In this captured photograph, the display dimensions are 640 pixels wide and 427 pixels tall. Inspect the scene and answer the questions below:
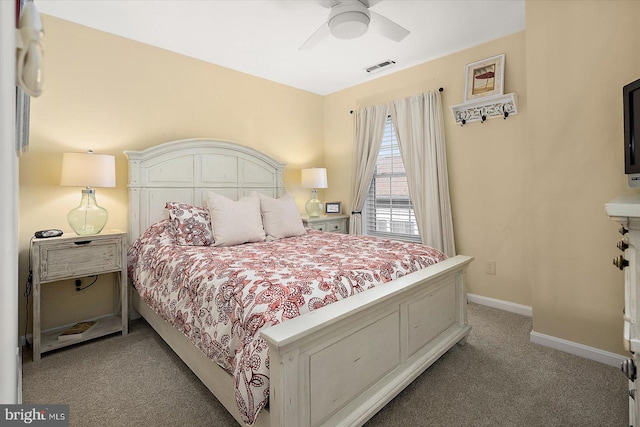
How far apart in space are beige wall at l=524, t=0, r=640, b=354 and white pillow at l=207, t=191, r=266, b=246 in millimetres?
2244

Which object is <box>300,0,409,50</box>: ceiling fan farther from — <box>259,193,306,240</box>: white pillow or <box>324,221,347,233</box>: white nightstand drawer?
<box>324,221,347,233</box>: white nightstand drawer

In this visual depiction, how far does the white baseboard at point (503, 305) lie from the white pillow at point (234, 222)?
7.41ft

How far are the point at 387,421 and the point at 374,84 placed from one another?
3666 mm

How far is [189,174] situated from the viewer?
3.26 meters

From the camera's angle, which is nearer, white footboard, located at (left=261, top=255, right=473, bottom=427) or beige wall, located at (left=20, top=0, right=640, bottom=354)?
white footboard, located at (left=261, top=255, right=473, bottom=427)

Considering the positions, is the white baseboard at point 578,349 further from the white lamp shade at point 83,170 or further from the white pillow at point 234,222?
the white lamp shade at point 83,170

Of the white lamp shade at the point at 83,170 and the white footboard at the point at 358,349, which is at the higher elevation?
the white lamp shade at the point at 83,170

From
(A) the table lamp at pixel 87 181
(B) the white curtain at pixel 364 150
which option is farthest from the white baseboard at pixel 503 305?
(A) the table lamp at pixel 87 181

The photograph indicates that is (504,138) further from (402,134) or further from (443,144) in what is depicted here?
(402,134)

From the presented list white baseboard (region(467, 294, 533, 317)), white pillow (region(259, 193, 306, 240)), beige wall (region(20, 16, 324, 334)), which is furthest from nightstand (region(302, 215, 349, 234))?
white baseboard (region(467, 294, 533, 317))

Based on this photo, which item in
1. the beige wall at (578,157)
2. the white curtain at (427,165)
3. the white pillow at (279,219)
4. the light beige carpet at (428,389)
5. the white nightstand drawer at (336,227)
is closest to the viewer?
the light beige carpet at (428,389)

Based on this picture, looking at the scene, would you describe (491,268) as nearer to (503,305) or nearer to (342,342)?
(503,305)

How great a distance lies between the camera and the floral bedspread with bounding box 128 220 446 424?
132 cm

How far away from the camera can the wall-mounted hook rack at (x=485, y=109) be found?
292cm
